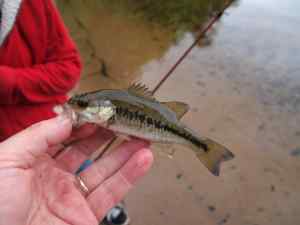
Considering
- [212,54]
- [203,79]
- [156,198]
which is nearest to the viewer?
[156,198]

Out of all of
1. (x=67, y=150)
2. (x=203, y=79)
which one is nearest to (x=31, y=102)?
(x=67, y=150)

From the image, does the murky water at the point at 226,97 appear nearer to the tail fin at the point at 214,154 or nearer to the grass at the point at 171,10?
the grass at the point at 171,10

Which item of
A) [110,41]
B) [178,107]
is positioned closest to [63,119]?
[178,107]

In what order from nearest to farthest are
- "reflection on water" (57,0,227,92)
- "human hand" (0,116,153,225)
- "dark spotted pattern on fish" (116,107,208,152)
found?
"human hand" (0,116,153,225), "dark spotted pattern on fish" (116,107,208,152), "reflection on water" (57,0,227,92)

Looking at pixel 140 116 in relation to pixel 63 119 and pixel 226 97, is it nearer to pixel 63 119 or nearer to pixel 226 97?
pixel 63 119

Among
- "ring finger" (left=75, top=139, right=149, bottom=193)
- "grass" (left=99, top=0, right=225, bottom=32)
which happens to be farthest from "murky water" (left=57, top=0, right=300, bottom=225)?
"ring finger" (left=75, top=139, right=149, bottom=193)

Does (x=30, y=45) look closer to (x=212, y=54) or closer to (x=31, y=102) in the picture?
(x=31, y=102)

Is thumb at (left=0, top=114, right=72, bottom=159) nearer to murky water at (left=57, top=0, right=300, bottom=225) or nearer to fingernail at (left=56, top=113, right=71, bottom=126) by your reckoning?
fingernail at (left=56, top=113, right=71, bottom=126)
